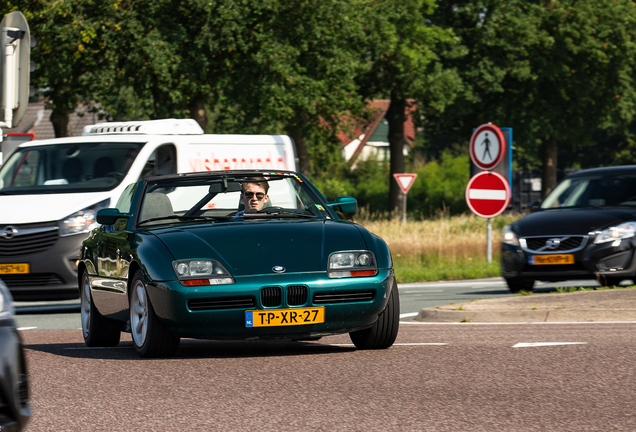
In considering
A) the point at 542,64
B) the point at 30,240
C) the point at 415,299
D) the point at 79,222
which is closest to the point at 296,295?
the point at 79,222

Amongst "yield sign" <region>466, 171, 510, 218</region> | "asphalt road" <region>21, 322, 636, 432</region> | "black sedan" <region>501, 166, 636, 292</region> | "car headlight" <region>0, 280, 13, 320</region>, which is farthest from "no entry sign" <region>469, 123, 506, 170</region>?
"car headlight" <region>0, 280, 13, 320</region>

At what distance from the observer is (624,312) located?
10.6m

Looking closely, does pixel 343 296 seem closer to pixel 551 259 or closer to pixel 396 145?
pixel 551 259

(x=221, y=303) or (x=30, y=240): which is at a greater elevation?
(x=221, y=303)

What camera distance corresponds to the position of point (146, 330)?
8.09 metres

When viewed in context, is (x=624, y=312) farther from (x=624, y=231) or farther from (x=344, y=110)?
(x=344, y=110)

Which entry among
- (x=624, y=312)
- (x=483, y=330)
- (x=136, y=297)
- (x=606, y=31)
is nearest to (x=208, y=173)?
(x=136, y=297)

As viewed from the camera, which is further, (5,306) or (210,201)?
(210,201)

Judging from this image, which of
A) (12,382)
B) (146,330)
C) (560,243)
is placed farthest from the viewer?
(560,243)

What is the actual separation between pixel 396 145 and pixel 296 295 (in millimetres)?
39931

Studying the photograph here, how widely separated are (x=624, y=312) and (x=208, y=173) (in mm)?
4203

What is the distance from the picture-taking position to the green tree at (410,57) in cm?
4031

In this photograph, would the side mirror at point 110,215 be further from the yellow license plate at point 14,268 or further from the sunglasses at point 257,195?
the yellow license plate at point 14,268

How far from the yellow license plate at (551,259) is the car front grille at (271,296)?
22.5ft
